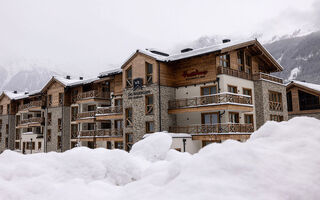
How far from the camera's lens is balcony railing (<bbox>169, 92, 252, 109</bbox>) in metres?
21.7

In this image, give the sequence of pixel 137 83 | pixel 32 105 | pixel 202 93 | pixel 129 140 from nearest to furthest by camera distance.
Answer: pixel 202 93 < pixel 137 83 < pixel 129 140 < pixel 32 105

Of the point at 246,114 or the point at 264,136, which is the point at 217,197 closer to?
the point at 264,136

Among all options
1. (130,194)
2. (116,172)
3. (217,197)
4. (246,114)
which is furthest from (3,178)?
(246,114)

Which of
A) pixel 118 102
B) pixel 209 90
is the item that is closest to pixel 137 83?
pixel 118 102

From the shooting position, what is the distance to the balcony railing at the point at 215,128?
2148 cm

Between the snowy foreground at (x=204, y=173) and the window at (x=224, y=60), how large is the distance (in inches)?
725

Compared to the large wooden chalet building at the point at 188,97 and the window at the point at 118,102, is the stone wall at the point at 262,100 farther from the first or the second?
the window at the point at 118,102

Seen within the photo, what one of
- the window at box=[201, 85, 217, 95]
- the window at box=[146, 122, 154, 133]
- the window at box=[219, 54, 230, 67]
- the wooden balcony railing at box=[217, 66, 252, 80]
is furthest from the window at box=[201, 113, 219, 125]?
the window at box=[146, 122, 154, 133]

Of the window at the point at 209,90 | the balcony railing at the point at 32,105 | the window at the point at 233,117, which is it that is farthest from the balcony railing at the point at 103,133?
the balcony railing at the point at 32,105

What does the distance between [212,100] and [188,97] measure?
3.08 m

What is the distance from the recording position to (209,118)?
78.4 feet

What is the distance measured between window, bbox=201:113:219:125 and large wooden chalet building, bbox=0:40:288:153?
0.23ft

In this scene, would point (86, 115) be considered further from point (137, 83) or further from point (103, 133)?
point (137, 83)

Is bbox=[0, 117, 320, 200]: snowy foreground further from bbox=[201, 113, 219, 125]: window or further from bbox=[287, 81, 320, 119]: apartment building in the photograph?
bbox=[287, 81, 320, 119]: apartment building
